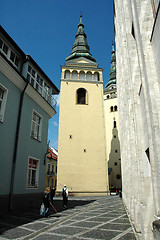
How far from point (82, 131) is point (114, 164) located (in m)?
16.7

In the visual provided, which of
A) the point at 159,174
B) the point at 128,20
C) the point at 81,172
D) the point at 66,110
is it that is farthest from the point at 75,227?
the point at 66,110

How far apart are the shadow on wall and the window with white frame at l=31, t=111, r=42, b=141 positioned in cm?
2640

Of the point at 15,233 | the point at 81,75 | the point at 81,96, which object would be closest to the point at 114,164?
the point at 81,96

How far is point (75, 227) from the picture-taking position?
648 centimetres

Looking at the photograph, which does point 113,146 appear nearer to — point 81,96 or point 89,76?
point 81,96

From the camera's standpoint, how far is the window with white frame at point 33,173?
11836mm

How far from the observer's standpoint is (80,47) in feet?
116

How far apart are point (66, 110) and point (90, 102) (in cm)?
390

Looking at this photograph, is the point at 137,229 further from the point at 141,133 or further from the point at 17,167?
the point at 17,167

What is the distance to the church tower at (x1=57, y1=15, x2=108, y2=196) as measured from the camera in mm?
23594

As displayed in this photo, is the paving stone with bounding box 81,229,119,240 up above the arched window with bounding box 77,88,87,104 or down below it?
below

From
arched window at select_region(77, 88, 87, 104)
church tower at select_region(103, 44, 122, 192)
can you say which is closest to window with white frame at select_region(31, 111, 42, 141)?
arched window at select_region(77, 88, 87, 104)

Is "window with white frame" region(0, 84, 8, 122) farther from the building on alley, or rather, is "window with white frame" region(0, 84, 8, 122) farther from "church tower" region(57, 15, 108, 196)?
"church tower" region(57, 15, 108, 196)

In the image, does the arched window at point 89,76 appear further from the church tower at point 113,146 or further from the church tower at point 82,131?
the church tower at point 113,146
